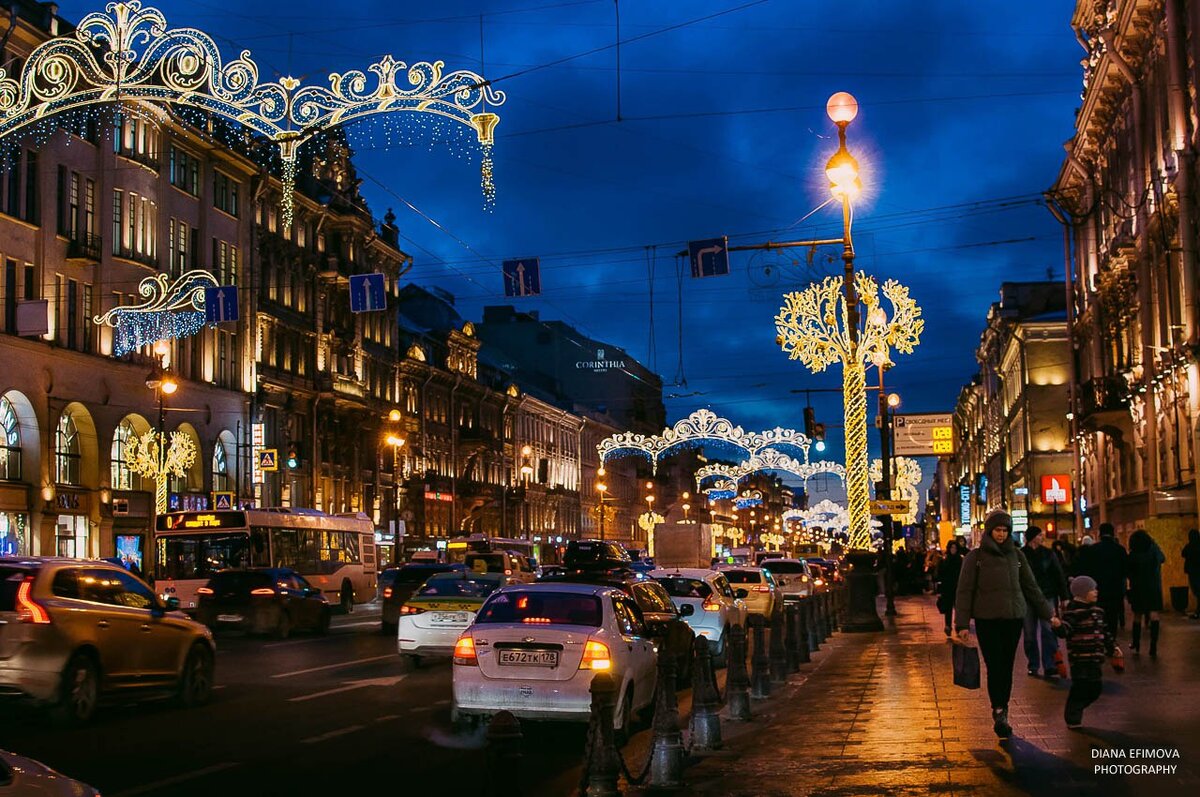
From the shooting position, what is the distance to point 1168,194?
3819 cm

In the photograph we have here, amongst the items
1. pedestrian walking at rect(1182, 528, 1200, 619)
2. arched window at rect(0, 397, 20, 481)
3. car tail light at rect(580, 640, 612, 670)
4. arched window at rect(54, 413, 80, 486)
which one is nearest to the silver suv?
car tail light at rect(580, 640, 612, 670)

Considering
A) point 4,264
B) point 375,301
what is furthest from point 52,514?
point 375,301

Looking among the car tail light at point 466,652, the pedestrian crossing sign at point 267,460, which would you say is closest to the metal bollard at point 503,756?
the car tail light at point 466,652

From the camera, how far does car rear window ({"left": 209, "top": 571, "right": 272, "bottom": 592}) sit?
102 feet

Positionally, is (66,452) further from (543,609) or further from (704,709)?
(704,709)

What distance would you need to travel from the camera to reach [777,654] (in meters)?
18.9

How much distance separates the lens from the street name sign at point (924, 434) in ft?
124

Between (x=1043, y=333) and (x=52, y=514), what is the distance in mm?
51012

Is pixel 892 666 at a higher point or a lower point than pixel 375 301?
lower

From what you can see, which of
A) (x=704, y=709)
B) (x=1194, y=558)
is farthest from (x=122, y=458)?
(x=704, y=709)

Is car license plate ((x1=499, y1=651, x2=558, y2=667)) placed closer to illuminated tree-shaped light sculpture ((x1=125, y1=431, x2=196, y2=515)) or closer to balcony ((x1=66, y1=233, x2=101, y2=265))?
illuminated tree-shaped light sculpture ((x1=125, y1=431, x2=196, y2=515))

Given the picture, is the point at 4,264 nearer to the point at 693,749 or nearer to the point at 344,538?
the point at 344,538

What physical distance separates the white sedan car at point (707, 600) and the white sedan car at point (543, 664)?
9367 mm

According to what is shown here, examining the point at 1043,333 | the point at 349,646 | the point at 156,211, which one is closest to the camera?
the point at 349,646
